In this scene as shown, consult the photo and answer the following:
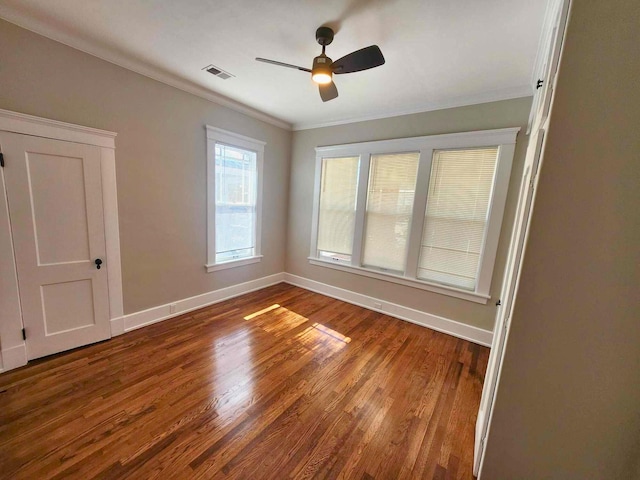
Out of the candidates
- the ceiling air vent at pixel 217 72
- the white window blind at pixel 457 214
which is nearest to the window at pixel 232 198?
the ceiling air vent at pixel 217 72

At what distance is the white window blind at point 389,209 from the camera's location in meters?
3.26

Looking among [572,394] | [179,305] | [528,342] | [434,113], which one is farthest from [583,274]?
[179,305]

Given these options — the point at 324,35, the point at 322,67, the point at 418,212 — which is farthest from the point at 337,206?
the point at 324,35

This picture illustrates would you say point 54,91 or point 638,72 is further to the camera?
point 54,91

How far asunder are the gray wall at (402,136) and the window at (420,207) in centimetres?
10

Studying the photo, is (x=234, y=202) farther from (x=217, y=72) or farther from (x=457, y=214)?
(x=457, y=214)

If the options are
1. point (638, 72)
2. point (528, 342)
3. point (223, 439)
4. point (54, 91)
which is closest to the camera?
point (638, 72)

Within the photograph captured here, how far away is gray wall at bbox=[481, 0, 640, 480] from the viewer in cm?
86

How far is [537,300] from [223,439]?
1.94m

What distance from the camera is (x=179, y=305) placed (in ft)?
10.4

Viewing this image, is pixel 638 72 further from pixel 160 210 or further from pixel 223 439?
pixel 160 210

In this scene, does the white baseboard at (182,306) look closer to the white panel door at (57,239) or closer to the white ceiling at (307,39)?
the white panel door at (57,239)

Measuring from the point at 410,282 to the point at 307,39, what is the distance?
2.93 m

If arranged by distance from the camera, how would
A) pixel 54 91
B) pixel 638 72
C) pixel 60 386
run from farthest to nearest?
pixel 54 91 → pixel 60 386 → pixel 638 72
